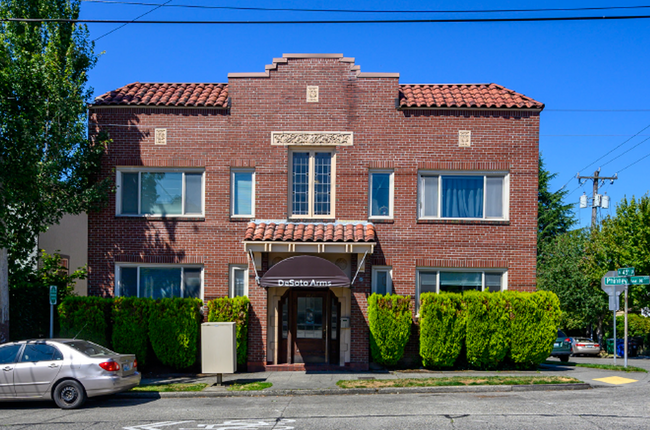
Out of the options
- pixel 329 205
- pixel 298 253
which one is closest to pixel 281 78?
pixel 329 205

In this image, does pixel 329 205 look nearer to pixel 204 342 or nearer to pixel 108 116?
pixel 204 342

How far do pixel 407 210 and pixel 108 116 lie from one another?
29.0 ft

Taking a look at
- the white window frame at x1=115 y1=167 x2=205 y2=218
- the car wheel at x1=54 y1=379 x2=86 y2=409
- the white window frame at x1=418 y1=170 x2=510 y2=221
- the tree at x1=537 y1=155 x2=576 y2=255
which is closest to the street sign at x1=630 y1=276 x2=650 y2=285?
the white window frame at x1=418 y1=170 x2=510 y2=221

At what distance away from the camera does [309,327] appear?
615 inches

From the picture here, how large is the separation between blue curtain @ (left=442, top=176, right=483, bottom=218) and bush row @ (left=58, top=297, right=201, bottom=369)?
24.6ft

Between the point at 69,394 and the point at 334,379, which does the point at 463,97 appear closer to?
the point at 334,379

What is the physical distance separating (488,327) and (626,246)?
16519mm

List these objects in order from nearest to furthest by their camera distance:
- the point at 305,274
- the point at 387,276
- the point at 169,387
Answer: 1. the point at 169,387
2. the point at 305,274
3. the point at 387,276

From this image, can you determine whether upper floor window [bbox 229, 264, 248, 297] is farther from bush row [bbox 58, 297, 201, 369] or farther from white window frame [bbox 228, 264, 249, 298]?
bush row [bbox 58, 297, 201, 369]

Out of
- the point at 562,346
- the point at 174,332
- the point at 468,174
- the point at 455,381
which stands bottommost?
the point at 562,346

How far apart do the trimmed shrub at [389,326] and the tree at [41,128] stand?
8.12 metres

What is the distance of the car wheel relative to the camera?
36.1 ft

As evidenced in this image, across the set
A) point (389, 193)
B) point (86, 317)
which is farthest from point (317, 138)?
point (86, 317)

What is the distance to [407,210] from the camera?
51.2 ft
